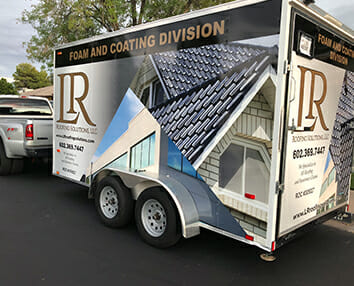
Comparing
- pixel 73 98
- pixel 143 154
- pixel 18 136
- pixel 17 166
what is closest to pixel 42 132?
pixel 18 136

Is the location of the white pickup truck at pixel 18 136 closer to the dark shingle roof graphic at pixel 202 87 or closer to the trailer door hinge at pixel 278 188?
the dark shingle roof graphic at pixel 202 87

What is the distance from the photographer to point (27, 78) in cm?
6556

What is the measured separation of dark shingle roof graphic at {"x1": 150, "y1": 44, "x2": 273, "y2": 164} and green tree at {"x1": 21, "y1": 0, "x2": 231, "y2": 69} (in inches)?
355

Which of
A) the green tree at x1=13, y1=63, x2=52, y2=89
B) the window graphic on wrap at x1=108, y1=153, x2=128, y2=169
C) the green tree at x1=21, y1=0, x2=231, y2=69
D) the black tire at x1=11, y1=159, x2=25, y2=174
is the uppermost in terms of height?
the green tree at x1=13, y1=63, x2=52, y2=89

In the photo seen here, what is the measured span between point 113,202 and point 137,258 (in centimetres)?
109

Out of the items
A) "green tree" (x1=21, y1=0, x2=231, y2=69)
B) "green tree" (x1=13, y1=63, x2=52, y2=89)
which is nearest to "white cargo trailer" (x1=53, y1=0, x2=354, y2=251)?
"green tree" (x1=21, y1=0, x2=231, y2=69)

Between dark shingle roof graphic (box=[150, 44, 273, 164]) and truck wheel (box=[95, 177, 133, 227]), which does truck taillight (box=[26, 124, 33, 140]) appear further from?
dark shingle roof graphic (box=[150, 44, 273, 164])

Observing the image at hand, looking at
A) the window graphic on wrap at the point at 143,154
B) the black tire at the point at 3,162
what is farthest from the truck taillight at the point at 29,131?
the window graphic on wrap at the point at 143,154

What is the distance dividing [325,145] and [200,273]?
205 centimetres

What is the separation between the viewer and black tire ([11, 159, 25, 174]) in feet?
25.3

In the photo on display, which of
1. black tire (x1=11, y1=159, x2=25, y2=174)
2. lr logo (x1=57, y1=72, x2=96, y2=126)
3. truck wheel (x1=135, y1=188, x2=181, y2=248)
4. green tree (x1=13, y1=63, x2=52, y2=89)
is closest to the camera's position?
truck wheel (x1=135, y1=188, x2=181, y2=248)

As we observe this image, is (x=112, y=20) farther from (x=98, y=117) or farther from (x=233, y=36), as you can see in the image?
(x=233, y=36)

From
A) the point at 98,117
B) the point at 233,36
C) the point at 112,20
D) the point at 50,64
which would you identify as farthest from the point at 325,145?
the point at 50,64

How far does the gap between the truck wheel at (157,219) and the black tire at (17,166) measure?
16.4 feet
